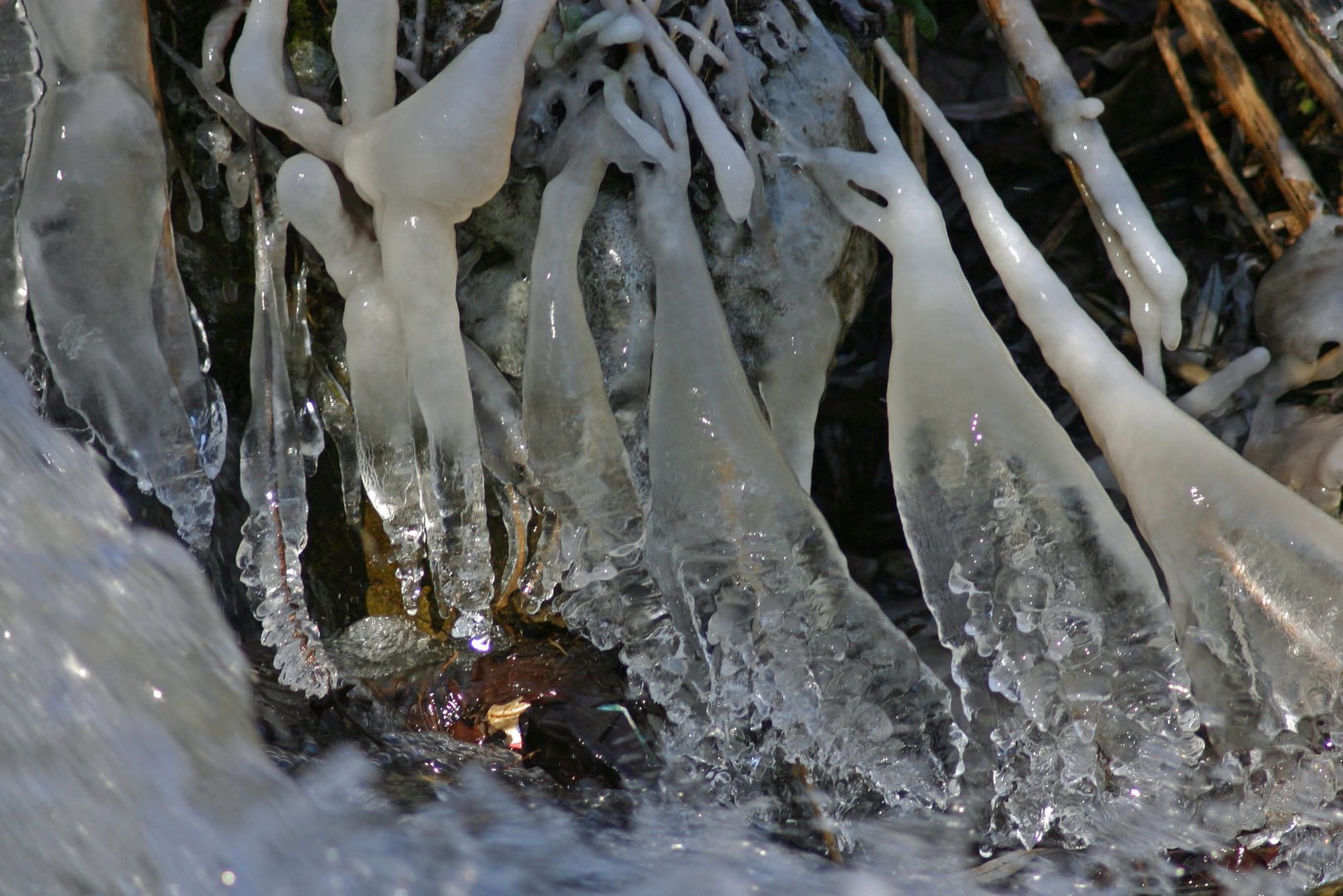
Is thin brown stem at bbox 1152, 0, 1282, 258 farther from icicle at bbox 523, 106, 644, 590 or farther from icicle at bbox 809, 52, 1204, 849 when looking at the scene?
icicle at bbox 523, 106, 644, 590

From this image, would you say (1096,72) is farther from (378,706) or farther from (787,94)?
(378,706)

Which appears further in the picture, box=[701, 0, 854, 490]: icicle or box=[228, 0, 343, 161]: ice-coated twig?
box=[701, 0, 854, 490]: icicle

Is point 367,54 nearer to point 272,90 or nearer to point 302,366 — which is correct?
point 272,90

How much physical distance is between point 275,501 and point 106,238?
525mm

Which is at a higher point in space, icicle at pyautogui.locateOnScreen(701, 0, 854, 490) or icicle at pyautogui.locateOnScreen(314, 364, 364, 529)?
icicle at pyautogui.locateOnScreen(701, 0, 854, 490)

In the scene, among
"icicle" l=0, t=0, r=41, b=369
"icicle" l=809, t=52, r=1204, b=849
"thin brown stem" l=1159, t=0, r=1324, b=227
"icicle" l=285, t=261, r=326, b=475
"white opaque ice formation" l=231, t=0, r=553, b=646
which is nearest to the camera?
"white opaque ice formation" l=231, t=0, r=553, b=646

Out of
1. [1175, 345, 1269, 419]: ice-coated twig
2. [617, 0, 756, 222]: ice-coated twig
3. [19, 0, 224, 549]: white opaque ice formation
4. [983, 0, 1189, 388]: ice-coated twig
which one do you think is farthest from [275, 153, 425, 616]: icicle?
[1175, 345, 1269, 419]: ice-coated twig

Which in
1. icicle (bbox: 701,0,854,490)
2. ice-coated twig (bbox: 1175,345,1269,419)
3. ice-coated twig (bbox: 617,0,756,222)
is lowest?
ice-coated twig (bbox: 1175,345,1269,419)

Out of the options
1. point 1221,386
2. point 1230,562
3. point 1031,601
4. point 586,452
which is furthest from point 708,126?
point 1221,386

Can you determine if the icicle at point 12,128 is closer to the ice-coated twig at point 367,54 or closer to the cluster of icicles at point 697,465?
Answer: the cluster of icicles at point 697,465

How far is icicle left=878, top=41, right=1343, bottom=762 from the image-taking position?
5.74ft

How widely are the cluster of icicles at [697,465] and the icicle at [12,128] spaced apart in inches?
1.8

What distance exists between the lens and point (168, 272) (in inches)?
76.1

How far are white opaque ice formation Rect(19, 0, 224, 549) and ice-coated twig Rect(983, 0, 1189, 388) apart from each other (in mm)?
1695
